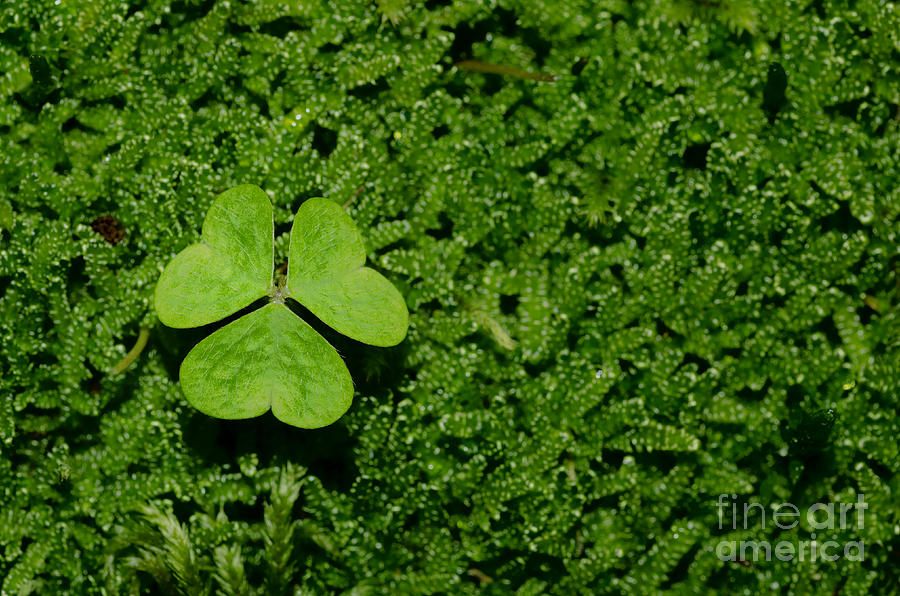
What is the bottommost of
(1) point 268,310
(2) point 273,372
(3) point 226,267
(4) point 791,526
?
(4) point 791,526

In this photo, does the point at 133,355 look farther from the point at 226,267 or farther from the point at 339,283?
the point at 339,283

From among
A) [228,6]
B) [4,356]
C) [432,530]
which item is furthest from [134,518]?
[228,6]

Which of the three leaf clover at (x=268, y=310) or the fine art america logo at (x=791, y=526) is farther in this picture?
the fine art america logo at (x=791, y=526)

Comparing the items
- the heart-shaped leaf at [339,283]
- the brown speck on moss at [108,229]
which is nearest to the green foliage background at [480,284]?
the brown speck on moss at [108,229]

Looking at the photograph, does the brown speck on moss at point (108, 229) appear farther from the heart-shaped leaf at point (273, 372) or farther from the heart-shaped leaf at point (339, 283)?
the heart-shaped leaf at point (339, 283)

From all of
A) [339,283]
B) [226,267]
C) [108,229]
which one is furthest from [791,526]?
[108,229]
